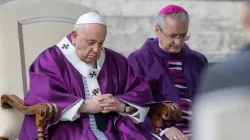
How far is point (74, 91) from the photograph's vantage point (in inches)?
144

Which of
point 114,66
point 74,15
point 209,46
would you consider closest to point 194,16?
point 209,46

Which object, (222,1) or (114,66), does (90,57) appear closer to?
(114,66)

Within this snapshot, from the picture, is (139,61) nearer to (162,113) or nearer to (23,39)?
(162,113)

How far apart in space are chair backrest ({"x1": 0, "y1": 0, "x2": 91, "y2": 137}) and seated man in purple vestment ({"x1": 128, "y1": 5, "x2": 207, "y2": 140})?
51 centimetres

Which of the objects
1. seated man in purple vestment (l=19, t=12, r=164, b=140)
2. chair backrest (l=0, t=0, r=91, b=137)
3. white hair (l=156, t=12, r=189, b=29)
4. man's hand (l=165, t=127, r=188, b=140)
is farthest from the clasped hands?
white hair (l=156, t=12, r=189, b=29)

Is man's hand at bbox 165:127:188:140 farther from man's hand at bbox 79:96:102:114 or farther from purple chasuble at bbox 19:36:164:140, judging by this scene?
man's hand at bbox 79:96:102:114

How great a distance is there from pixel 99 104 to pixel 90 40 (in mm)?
351

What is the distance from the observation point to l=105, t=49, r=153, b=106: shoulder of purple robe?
3.78 meters

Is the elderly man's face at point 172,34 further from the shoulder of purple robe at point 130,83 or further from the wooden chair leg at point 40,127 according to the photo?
the wooden chair leg at point 40,127

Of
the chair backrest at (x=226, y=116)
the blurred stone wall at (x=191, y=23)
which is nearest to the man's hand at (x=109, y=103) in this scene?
the chair backrest at (x=226, y=116)

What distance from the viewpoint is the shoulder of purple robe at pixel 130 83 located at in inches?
149

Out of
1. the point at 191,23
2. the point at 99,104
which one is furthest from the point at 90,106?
the point at 191,23

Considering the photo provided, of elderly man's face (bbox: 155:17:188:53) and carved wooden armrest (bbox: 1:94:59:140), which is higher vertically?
elderly man's face (bbox: 155:17:188:53)

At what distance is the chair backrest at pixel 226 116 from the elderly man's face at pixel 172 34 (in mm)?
2768
